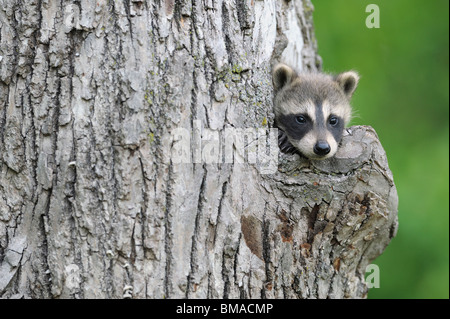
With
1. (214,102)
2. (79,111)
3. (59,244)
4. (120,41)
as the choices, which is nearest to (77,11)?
(120,41)

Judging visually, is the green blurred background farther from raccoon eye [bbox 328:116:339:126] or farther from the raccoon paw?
the raccoon paw

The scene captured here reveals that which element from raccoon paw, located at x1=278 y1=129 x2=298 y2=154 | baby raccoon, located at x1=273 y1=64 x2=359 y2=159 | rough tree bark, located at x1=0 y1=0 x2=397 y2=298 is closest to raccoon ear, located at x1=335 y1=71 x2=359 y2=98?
baby raccoon, located at x1=273 y1=64 x2=359 y2=159

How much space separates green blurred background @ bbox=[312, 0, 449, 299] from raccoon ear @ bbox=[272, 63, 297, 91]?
144 cm

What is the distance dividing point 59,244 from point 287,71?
2.22 meters

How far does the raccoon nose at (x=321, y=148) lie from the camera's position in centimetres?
345

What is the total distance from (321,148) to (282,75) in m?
1.04

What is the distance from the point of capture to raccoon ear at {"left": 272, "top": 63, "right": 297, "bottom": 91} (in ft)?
13.8

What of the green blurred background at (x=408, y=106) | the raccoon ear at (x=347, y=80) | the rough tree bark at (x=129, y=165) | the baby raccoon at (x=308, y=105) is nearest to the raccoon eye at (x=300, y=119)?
the baby raccoon at (x=308, y=105)

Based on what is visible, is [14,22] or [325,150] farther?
[325,150]

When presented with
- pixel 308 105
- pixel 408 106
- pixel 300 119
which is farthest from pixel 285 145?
pixel 408 106

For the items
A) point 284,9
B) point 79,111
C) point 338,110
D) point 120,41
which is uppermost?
point 284,9

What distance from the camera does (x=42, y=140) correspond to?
292cm
